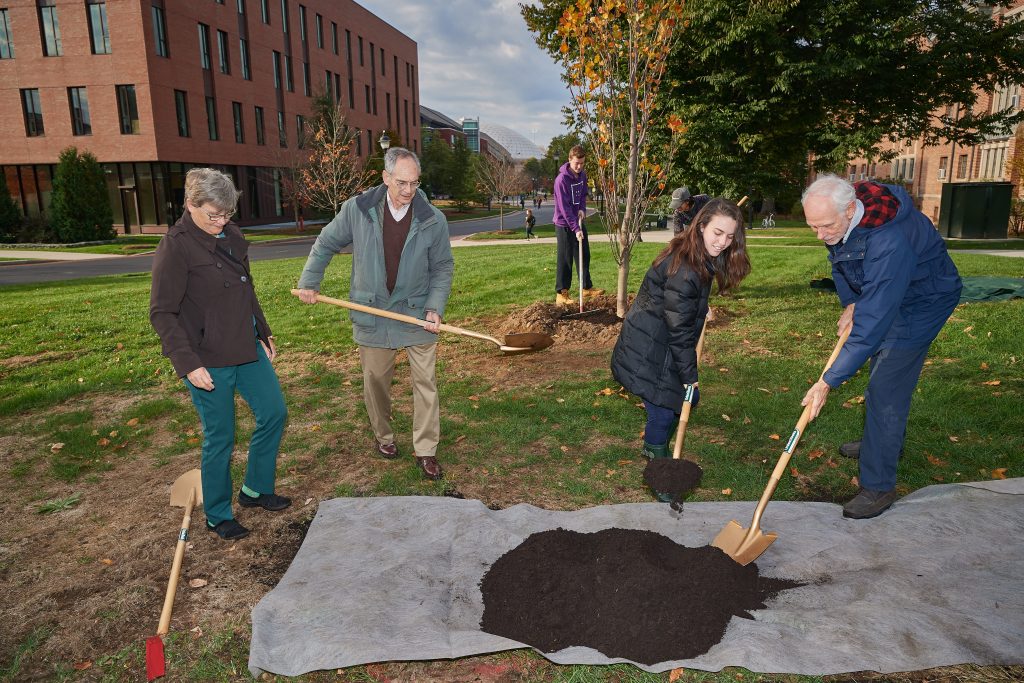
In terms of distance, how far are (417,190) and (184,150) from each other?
1312 inches

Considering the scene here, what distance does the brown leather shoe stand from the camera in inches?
194

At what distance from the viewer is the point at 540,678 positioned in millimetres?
2949

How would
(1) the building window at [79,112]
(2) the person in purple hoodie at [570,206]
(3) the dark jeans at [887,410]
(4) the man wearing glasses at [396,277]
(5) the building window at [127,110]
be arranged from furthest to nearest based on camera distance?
(1) the building window at [79,112] < (5) the building window at [127,110] < (2) the person in purple hoodie at [570,206] < (4) the man wearing glasses at [396,277] < (3) the dark jeans at [887,410]

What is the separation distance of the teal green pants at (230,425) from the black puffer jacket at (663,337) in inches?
92.9

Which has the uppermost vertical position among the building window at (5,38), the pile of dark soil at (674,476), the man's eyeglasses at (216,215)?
the building window at (5,38)

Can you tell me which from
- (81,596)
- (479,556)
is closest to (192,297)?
(81,596)

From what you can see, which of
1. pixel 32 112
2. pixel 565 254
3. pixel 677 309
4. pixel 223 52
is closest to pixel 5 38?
pixel 32 112

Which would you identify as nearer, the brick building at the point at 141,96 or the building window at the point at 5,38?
the brick building at the point at 141,96

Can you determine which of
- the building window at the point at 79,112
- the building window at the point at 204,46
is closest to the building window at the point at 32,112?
the building window at the point at 79,112

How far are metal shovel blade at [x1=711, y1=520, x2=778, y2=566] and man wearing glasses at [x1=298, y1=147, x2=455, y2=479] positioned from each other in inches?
85.6

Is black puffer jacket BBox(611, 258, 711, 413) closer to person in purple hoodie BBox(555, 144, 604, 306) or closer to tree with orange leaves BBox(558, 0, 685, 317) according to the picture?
tree with orange leaves BBox(558, 0, 685, 317)

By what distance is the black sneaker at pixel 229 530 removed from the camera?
409 cm

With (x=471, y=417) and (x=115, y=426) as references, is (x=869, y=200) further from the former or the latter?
(x=115, y=426)

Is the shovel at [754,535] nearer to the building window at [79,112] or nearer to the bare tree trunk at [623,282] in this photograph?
the bare tree trunk at [623,282]
